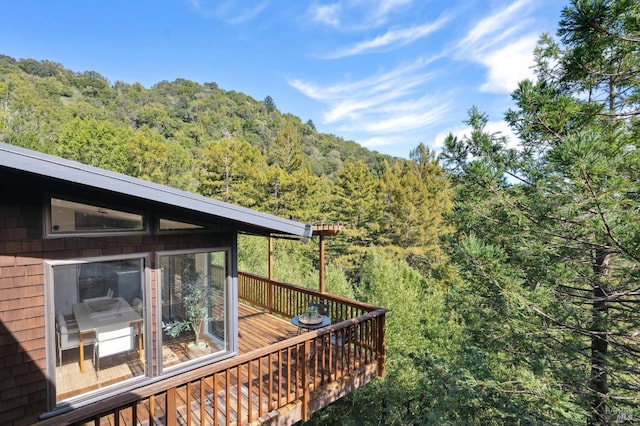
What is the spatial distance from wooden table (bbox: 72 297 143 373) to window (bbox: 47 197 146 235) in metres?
0.85

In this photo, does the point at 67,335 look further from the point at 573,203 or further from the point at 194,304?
the point at 573,203

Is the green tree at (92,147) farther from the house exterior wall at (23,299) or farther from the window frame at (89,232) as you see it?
the house exterior wall at (23,299)

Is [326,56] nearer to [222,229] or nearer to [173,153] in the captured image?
[173,153]

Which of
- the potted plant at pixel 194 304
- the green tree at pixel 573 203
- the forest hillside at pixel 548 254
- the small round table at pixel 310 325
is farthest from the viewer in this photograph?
the small round table at pixel 310 325

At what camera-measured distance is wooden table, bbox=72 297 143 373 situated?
382 cm

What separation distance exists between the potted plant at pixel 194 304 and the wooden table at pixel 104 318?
486mm

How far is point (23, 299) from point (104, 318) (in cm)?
84

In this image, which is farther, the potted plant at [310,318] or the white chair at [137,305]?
the potted plant at [310,318]

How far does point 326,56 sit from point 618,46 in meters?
21.7

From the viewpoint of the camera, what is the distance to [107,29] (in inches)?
1277

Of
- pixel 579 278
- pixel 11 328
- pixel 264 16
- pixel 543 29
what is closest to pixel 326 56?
pixel 264 16

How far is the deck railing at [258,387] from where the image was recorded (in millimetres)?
2879

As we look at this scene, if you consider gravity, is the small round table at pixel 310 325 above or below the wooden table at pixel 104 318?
below

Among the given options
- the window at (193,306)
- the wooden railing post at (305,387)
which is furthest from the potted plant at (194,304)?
the wooden railing post at (305,387)
